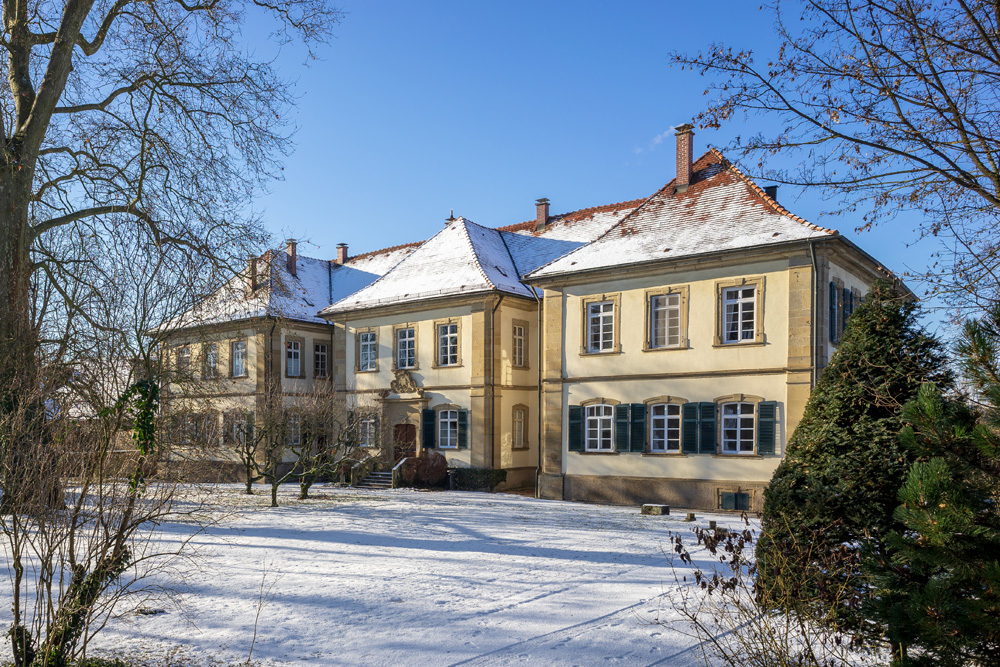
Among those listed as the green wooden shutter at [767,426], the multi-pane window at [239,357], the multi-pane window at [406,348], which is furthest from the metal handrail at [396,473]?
the green wooden shutter at [767,426]

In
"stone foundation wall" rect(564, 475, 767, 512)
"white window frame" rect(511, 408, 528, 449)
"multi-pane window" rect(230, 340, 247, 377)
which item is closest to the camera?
"stone foundation wall" rect(564, 475, 767, 512)

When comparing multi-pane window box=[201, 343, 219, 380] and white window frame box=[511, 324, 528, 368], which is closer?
multi-pane window box=[201, 343, 219, 380]

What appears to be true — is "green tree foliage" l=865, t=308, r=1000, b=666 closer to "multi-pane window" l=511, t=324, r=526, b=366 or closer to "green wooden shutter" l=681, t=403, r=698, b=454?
"green wooden shutter" l=681, t=403, r=698, b=454

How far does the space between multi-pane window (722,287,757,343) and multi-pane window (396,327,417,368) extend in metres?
11.7

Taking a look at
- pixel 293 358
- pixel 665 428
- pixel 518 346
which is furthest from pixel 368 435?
pixel 665 428

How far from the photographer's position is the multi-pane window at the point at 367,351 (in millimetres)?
28375

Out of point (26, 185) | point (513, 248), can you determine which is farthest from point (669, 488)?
point (26, 185)

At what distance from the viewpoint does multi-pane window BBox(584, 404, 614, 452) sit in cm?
2127

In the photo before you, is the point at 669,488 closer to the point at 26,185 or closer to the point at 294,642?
the point at 294,642

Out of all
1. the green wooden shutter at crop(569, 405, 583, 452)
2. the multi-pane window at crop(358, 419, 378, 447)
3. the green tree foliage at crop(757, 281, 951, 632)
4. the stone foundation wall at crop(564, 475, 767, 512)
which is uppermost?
the green tree foliage at crop(757, 281, 951, 632)

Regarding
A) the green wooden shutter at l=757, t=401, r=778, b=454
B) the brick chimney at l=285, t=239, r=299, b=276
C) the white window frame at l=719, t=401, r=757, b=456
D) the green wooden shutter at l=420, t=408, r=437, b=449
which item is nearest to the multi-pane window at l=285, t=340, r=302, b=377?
the brick chimney at l=285, t=239, r=299, b=276

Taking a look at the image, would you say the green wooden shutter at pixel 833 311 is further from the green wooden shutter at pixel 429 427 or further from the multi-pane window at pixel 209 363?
the multi-pane window at pixel 209 363

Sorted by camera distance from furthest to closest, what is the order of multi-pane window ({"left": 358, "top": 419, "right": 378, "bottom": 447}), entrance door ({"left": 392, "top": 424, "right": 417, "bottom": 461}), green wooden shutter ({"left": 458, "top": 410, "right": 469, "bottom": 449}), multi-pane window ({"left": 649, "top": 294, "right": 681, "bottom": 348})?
multi-pane window ({"left": 358, "top": 419, "right": 378, "bottom": 447}), entrance door ({"left": 392, "top": 424, "right": 417, "bottom": 461}), green wooden shutter ({"left": 458, "top": 410, "right": 469, "bottom": 449}), multi-pane window ({"left": 649, "top": 294, "right": 681, "bottom": 348})

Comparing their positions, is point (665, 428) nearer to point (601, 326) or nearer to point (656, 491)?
point (656, 491)
